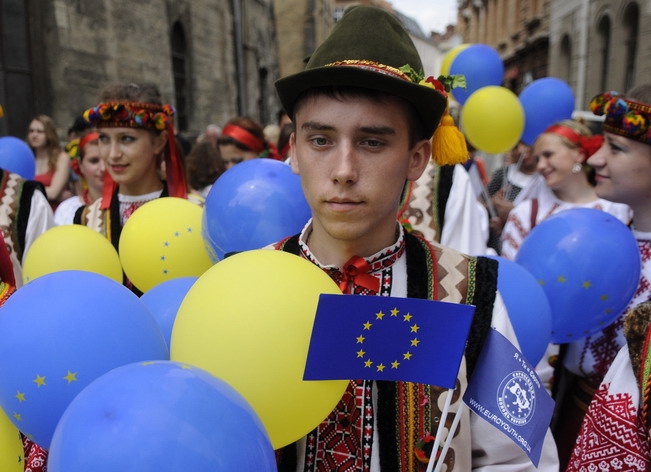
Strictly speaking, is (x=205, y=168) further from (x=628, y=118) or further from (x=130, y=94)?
(x=628, y=118)

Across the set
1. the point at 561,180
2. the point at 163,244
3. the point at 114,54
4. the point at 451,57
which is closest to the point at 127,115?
the point at 163,244

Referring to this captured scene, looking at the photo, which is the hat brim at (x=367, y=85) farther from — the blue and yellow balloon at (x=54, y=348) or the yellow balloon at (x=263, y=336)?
the blue and yellow balloon at (x=54, y=348)

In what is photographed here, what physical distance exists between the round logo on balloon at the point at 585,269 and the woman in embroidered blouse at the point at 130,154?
205cm

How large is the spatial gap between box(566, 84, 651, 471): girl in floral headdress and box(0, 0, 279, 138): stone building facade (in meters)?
7.90

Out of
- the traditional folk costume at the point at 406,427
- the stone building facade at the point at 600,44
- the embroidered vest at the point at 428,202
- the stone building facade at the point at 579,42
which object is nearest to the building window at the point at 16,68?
the embroidered vest at the point at 428,202

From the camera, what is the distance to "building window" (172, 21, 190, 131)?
13.3 m

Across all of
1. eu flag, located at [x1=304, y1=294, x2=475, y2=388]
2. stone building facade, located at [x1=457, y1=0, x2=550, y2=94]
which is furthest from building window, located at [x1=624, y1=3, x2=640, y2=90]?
eu flag, located at [x1=304, y1=294, x2=475, y2=388]

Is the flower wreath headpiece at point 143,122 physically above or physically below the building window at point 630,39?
below

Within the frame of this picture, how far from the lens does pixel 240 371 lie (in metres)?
1.15

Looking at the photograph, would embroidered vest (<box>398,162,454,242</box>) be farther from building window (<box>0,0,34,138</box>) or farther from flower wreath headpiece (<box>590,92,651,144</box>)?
building window (<box>0,0,34,138</box>)

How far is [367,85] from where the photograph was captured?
4.70 feet

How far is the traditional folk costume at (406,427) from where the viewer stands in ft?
4.88

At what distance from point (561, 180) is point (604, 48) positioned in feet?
43.7

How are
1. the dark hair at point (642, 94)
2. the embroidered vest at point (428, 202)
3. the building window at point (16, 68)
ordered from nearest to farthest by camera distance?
the dark hair at point (642, 94) < the embroidered vest at point (428, 202) < the building window at point (16, 68)
